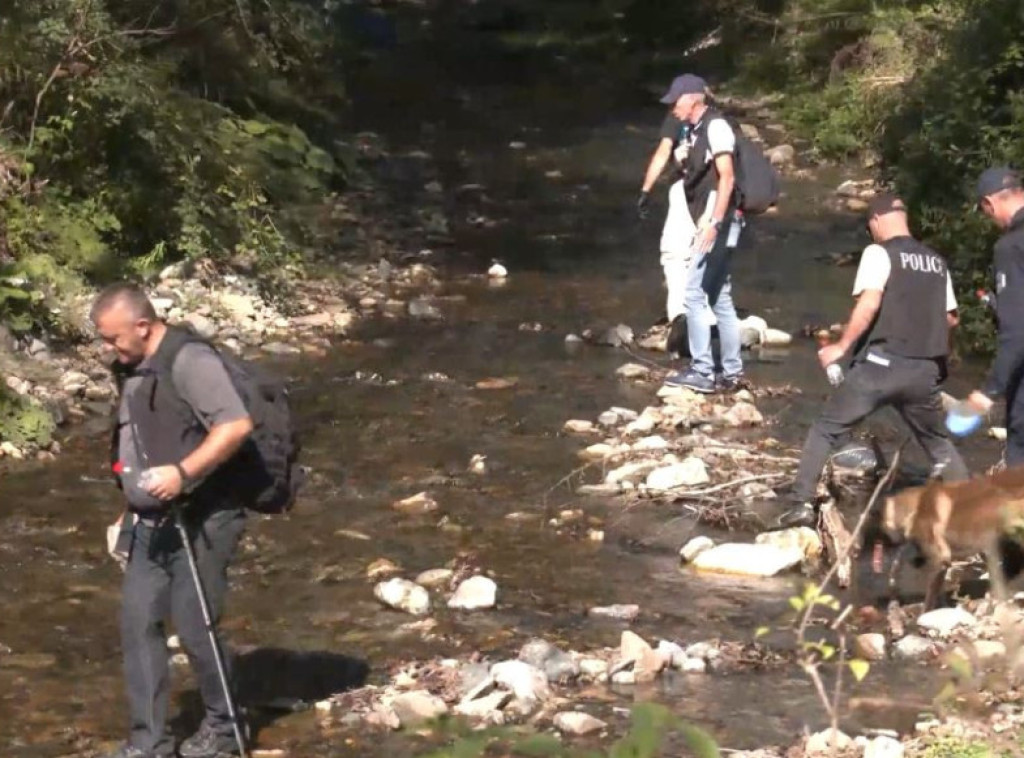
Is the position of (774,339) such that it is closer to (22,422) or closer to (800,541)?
(800,541)

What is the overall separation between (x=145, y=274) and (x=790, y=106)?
13176 millimetres

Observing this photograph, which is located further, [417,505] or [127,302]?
[417,505]

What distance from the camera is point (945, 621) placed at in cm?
760

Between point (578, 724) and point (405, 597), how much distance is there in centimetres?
187

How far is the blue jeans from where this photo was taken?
38.7ft

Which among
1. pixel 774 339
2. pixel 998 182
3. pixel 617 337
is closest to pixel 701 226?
pixel 617 337

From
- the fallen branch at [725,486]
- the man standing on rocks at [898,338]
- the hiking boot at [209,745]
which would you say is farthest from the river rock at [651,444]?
the hiking boot at [209,745]

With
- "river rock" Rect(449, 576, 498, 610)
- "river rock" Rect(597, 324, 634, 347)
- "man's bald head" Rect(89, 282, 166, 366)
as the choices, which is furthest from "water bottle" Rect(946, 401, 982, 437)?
"river rock" Rect(597, 324, 634, 347)

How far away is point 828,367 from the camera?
852 centimetres

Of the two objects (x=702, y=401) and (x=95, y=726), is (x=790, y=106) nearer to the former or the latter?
(x=702, y=401)

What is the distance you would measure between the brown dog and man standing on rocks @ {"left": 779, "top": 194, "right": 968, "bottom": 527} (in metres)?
0.52

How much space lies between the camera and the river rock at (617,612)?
8.08 metres

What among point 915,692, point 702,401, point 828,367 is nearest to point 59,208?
point 702,401

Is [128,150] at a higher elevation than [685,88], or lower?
lower
